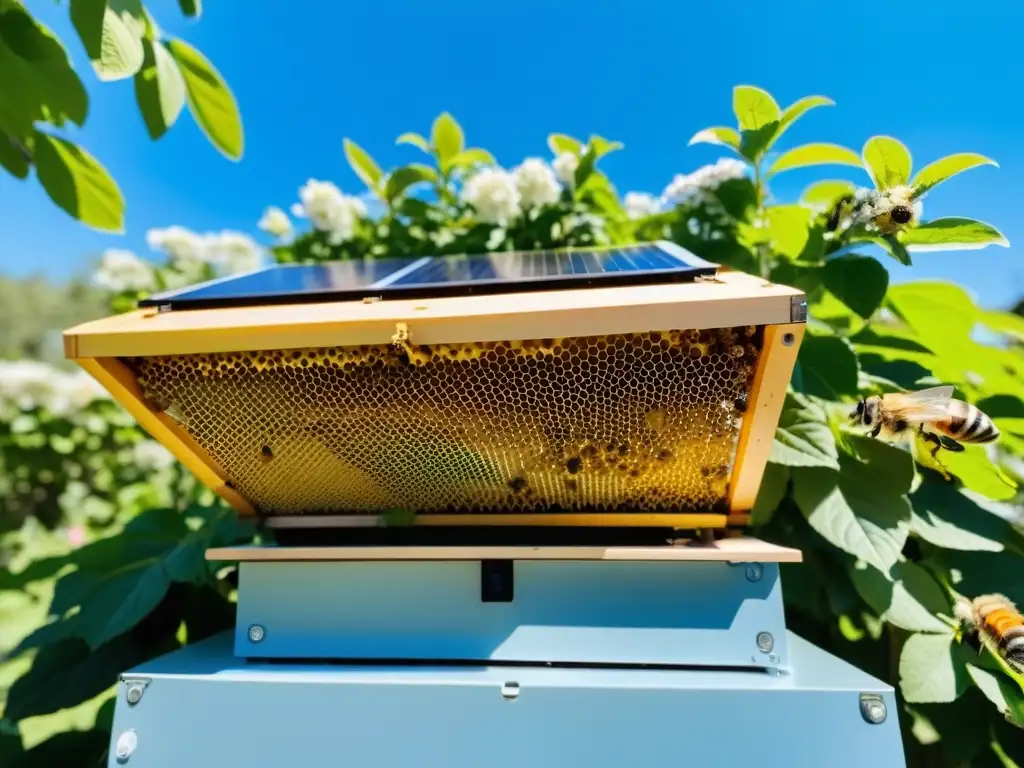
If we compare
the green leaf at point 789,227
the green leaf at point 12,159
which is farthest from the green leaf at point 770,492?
the green leaf at point 12,159

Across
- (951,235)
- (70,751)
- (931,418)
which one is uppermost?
(951,235)

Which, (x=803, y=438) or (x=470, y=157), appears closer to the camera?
(x=803, y=438)

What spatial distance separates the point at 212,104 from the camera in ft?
4.05

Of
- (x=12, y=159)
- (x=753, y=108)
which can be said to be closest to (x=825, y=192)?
(x=753, y=108)

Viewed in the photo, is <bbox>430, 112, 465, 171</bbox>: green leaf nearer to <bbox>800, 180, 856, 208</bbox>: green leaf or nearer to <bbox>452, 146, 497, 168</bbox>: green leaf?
<bbox>452, 146, 497, 168</bbox>: green leaf

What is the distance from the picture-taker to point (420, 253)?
179 centimetres

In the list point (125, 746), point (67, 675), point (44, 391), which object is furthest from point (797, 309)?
point (44, 391)

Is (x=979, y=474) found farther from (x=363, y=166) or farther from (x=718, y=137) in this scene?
(x=363, y=166)

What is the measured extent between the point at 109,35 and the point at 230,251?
1.89 m

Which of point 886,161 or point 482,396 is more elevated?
point 886,161

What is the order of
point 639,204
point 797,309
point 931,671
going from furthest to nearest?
point 639,204, point 931,671, point 797,309

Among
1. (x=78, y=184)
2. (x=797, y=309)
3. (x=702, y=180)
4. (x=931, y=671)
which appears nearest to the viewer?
(x=797, y=309)

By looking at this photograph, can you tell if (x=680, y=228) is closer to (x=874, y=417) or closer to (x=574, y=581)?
(x=874, y=417)

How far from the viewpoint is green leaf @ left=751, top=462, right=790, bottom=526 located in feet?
3.67
